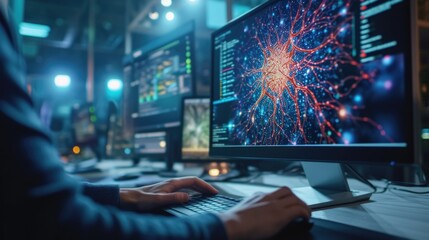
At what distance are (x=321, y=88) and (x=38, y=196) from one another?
1.77 feet

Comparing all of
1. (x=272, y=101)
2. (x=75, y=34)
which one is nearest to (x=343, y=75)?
(x=272, y=101)

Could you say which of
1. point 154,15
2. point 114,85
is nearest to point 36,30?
point 154,15

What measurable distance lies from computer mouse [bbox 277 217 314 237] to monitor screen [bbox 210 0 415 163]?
16 cm

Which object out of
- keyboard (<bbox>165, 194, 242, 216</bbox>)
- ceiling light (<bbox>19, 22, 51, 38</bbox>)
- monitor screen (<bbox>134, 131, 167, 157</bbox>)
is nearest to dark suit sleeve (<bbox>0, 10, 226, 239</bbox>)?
keyboard (<bbox>165, 194, 242, 216</bbox>)

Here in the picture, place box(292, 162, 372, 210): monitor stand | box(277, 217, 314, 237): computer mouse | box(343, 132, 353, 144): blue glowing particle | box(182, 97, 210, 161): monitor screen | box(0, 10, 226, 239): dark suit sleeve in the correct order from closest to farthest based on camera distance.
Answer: box(0, 10, 226, 239): dark suit sleeve < box(277, 217, 314, 237): computer mouse < box(343, 132, 353, 144): blue glowing particle < box(292, 162, 372, 210): monitor stand < box(182, 97, 210, 161): monitor screen

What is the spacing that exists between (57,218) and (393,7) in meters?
0.59

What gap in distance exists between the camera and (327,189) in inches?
35.4

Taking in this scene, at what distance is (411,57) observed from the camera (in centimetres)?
55

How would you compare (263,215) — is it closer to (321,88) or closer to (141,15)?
(321,88)

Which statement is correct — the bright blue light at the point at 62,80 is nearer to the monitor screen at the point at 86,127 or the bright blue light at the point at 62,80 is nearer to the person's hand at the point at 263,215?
the monitor screen at the point at 86,127

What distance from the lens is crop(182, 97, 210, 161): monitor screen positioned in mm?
1569

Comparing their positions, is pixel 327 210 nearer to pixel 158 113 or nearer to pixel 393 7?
pixel 393 7

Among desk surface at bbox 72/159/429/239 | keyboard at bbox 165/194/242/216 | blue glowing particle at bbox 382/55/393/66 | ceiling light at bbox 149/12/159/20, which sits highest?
ceiling light at bbox 149/12/159/20

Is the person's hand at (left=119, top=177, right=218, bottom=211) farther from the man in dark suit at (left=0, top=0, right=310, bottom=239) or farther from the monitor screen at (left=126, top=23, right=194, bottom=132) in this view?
the monitor screen at (left=126, top=23, right=194, bottom=132)
